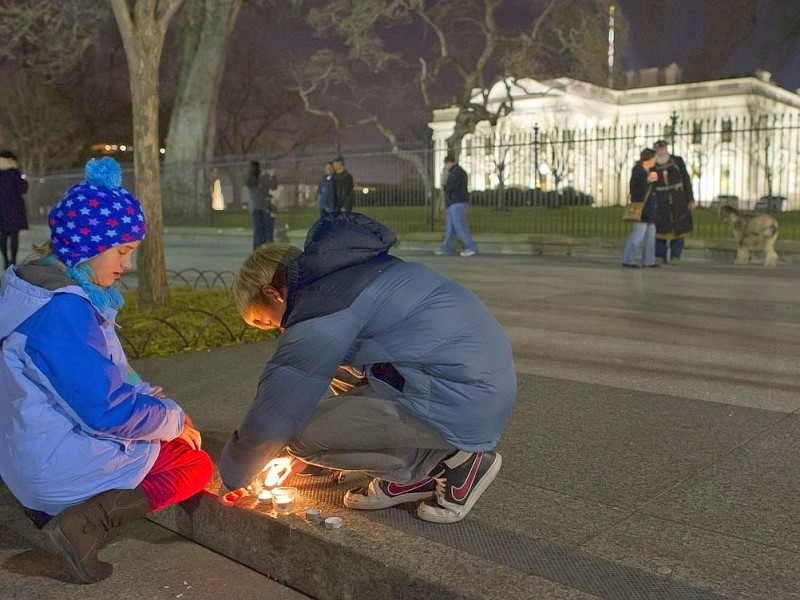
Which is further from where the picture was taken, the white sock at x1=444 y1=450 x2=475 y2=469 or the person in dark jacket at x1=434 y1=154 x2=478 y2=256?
the person in dark jacket at x1=434 y1=154 x2=478 y2=256

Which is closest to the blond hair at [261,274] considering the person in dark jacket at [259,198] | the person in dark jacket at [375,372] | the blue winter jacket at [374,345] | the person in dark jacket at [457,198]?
the person in dark jacket at [375,372]

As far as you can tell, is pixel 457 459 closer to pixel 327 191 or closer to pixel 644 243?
pixel 644 243

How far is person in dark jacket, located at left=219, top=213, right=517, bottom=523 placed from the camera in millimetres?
2686

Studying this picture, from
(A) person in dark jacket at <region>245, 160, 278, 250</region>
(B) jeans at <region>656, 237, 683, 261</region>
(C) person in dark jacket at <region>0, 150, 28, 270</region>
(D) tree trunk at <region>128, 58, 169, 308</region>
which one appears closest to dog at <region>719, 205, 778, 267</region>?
(B) jeans at <region>656, 237, 683, 261</region>

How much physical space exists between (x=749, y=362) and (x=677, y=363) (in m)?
0.49

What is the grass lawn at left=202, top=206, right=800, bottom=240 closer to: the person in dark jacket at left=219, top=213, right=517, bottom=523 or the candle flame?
the candle flame

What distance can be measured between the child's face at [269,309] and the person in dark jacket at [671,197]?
32.4 feet

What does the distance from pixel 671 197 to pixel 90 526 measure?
34.6 feet

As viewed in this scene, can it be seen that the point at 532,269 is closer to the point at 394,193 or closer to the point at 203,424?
the point at 203,424

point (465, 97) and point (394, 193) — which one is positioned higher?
point (465, 97)

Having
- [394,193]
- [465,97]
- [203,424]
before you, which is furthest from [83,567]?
[465,97]

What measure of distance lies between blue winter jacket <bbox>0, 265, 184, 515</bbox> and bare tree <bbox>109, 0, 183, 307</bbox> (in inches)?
202

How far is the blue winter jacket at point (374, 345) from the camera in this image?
267cm

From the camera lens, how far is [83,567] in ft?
9.32
